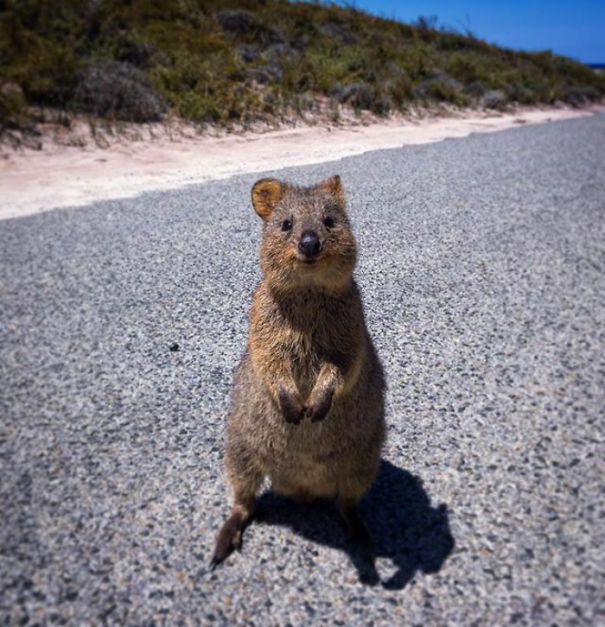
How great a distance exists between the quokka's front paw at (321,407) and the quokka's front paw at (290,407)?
0.18 feet

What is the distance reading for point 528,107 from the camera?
22062mm

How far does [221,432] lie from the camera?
131 inches

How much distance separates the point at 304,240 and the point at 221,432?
1.57 m

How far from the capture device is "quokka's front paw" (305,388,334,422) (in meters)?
2.44

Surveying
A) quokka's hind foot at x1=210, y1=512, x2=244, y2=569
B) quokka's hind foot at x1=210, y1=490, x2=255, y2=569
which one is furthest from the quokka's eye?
quokka's hind foot at x1=210, y1=512, x2=244, y2=569

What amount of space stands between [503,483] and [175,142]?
11.1 m

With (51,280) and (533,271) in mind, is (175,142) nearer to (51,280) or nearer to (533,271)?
(51,280)

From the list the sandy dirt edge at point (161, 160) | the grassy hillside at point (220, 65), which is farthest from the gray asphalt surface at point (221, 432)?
the grassy hillside at point (220, 65)

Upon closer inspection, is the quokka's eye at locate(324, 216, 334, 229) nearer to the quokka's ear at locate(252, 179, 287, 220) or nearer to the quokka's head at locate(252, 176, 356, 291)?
the quokka's head at locate(252, 176, 356, 291)

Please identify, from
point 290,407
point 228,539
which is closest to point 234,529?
point 228,539

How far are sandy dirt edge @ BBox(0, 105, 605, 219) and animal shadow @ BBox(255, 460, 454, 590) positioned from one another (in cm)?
654

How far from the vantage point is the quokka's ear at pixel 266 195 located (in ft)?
9.43

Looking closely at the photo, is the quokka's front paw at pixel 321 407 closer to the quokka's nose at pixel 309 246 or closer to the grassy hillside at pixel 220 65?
the quokka's nose at pixel 309 246

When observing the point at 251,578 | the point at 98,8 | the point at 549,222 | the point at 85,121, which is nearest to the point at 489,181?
the point at 549,222
